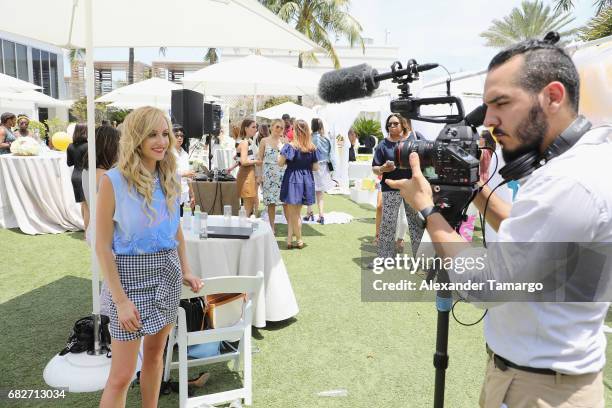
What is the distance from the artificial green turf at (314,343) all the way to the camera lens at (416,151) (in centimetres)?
189

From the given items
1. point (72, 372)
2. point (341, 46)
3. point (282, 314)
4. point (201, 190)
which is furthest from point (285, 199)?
point (341, 46)

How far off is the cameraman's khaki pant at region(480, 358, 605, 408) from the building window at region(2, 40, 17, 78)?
33517mm

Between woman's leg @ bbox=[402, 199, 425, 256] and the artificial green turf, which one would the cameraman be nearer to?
the artificial green turf

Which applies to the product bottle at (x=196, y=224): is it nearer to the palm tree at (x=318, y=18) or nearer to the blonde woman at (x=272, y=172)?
the blonde woman at (x=272, y=172)

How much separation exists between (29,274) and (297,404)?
3808 mm

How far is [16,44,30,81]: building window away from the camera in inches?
1155

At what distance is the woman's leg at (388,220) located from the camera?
5.19m

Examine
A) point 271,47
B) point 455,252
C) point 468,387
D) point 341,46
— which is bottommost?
point 468,387

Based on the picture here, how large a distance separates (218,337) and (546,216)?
2.17 m

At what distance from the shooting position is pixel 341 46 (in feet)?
A: 124

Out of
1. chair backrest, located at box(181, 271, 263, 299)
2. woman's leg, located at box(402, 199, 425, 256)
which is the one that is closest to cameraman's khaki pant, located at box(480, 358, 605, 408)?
chair backrest, located at box(181, 271, 263, 299)

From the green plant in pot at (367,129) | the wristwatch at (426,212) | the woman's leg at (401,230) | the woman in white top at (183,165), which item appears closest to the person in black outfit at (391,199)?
the woman's leg at (401,230)

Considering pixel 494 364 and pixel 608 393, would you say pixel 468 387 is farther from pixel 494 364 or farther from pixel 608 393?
pixel 494 364

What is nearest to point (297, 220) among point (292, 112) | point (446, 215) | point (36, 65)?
point (446, 215)
